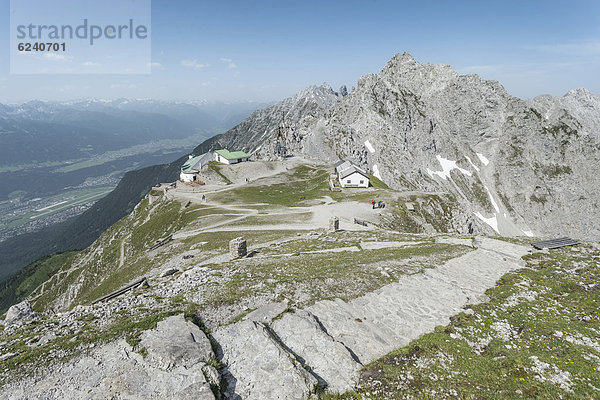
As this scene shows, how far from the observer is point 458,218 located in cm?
8975

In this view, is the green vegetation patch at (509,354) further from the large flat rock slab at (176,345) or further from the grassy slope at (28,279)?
the grassy slope at (28,279)

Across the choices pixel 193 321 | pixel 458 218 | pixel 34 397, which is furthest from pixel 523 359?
pixel 458 218

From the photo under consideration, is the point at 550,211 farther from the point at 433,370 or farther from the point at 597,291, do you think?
the point at 433,370

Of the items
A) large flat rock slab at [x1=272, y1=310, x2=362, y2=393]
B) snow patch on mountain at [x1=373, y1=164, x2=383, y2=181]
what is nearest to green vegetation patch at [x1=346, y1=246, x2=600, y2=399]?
large flat rock slab at [x1=272, y1=310, x2=362, y2=393]

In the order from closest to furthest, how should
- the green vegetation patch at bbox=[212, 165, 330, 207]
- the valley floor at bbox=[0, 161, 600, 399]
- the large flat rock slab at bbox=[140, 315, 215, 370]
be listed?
1. the valley floor at bbox=[0, 161, 600, 399]
2. the large flat rock slab at bbox=[140, 315, 215, 370]
3. the green vegetation patch at bbox=[212, 165, 330, 207]

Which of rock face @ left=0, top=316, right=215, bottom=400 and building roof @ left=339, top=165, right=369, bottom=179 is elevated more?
building roof @ left=339, top=165, right=369, bottom=179

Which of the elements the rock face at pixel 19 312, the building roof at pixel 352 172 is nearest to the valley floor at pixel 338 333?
the rock face at pixel 19 312

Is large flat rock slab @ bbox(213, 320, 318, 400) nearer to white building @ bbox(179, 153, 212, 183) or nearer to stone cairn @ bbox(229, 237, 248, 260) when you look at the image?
stone cairn @ bbox(229, 237, 248, 260)

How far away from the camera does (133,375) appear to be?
12133 mm

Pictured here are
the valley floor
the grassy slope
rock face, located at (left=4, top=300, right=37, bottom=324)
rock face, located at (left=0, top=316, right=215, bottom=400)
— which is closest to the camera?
rock face, located at (left=0, top=316, right=215, bottom=400)

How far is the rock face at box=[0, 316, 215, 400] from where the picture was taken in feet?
36.9

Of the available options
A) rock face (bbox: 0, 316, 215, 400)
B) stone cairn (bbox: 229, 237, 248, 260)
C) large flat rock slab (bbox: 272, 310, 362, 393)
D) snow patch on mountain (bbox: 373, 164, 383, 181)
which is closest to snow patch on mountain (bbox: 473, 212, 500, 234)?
snow patch on mountain (bbox: 373, 164, 383, 181)

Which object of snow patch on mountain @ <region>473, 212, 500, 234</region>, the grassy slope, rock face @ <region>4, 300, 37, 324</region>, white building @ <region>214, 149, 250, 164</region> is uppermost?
white building @ <region>214, 149, 250, 164</region>

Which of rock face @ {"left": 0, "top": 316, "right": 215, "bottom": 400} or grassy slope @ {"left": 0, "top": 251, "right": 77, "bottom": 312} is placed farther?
grassy slope @ {"left": 0, "top": 251, "right": 77, "bottom": 312}
